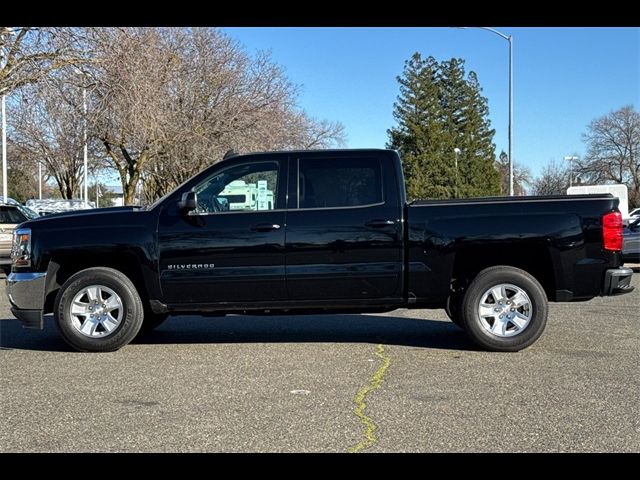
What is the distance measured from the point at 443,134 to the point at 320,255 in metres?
57.0

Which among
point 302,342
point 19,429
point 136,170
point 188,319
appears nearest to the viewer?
point 19,429

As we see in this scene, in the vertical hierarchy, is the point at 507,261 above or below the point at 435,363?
above

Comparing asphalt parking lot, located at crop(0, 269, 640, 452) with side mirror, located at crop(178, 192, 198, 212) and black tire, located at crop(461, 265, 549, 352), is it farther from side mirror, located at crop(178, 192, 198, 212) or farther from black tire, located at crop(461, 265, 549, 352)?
side mirror, located at crop(178, 192, 198, 212)

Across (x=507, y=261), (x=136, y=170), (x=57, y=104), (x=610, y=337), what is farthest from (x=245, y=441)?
(x=136, y=170)

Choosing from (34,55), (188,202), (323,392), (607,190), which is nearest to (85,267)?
(188,202)

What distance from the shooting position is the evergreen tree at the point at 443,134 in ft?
200

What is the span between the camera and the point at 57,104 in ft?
59.6

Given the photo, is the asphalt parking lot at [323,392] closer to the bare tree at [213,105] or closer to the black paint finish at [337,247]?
the black paint finish at [337,247]

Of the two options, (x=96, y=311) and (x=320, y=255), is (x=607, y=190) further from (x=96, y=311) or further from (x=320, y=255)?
(x=96, y=311)

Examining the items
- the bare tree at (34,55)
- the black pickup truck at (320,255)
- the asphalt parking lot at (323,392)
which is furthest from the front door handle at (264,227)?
the bare tree at (34,55)

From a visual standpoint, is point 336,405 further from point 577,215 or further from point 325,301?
point 577,215

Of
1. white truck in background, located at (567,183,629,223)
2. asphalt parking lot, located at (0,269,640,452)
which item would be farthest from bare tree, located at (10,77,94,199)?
white truck in background, located at (567,183,629,223)

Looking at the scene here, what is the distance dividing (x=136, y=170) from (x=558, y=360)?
20538 mm

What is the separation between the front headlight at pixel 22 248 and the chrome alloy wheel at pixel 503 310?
15.0ft
